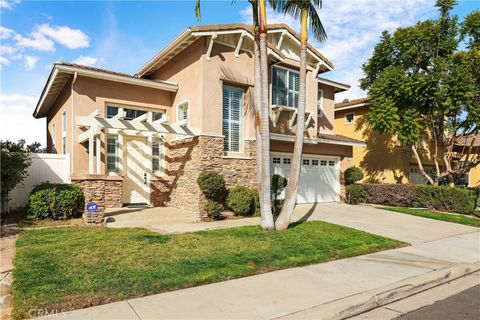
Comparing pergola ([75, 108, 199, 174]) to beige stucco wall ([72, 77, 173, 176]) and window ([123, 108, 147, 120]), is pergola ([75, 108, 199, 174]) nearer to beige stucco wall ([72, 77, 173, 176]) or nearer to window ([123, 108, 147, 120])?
beige stucco wall ([72, 77, 173, 176])

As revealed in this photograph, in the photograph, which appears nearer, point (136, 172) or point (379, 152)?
point (136, 172)

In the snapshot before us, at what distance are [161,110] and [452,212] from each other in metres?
14.5

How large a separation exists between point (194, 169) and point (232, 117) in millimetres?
2735

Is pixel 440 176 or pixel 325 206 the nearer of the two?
pixel 325 206

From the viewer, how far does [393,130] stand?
18.7m

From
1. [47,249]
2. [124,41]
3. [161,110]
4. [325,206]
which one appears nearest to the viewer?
[47,249]

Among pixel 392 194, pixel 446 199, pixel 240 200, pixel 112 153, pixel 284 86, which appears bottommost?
pixel 446 199

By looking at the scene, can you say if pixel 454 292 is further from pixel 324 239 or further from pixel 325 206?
pixel 325 206

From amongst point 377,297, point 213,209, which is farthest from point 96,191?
point 377,297

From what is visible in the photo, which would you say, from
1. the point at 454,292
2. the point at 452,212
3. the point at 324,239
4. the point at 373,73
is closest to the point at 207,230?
the point at 324,239

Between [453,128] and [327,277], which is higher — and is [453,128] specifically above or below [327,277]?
above

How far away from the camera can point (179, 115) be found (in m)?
14.6

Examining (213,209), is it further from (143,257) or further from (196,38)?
(196,38)

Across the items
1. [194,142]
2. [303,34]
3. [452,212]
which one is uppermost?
[303,34]
